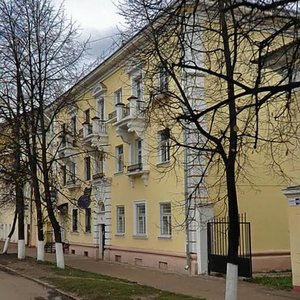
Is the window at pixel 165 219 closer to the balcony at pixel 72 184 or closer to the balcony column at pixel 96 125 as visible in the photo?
the balcony column at pixel 96 125

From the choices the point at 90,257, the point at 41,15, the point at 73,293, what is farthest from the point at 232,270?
the point at 90,257

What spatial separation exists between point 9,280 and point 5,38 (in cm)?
1114

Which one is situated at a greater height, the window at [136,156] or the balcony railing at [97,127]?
the balcony railing at [97,127]

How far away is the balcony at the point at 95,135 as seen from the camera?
29.5 metres

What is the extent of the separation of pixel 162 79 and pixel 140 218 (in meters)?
14.3

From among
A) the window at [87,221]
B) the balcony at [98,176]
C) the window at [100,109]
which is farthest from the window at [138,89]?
the window at [87,221]

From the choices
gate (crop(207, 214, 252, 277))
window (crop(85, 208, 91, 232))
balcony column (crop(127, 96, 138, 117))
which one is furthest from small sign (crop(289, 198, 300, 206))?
window (crop(85, 208, 91, 232))

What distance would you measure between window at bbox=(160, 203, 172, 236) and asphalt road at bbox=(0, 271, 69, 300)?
701cm

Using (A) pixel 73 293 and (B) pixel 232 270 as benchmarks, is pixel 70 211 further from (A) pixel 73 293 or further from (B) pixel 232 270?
(B) pixel 232 270

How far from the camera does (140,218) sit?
26391mm

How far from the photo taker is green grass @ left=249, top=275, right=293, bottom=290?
1677cm

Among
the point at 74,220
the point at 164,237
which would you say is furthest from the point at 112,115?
the point at 74,220

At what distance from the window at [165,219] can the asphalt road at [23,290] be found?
7.01 m

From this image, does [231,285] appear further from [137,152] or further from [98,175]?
[98,175]
